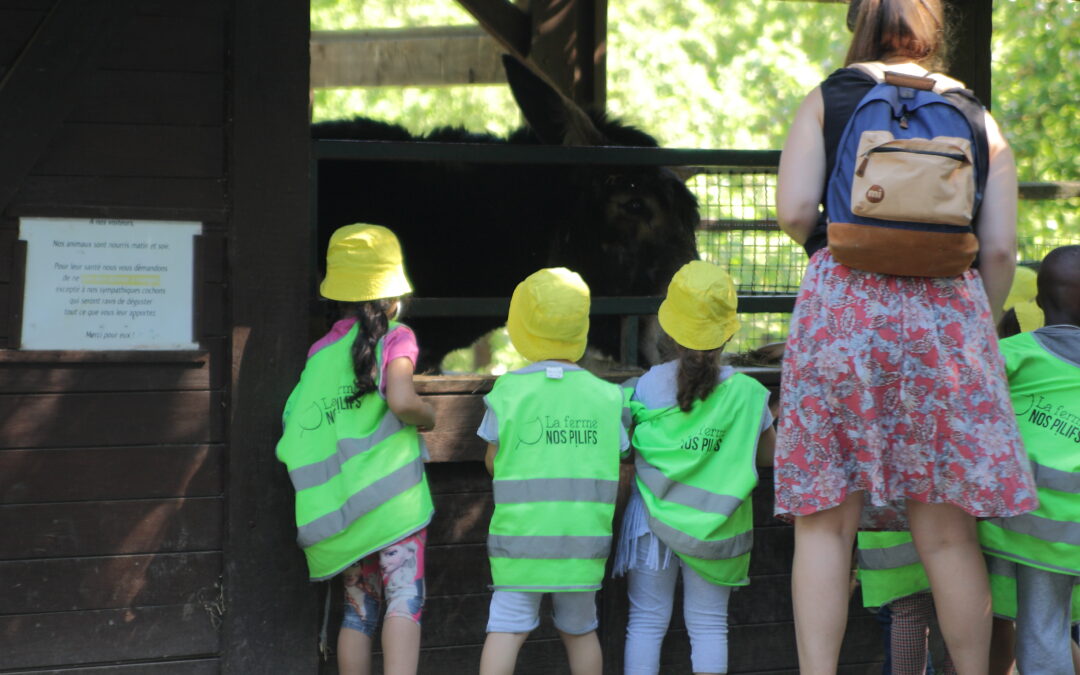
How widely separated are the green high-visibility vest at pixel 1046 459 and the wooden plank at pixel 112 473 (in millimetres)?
2447

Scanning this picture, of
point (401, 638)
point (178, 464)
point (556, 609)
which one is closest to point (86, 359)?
point (178, 464)

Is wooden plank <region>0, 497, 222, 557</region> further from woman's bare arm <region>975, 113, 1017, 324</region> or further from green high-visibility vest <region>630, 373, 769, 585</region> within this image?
woman's bare arm <region>975, 113, 1017, 324</region>

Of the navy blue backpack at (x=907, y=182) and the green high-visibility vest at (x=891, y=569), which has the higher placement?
the navy blue backpack at (x=907, y=182)

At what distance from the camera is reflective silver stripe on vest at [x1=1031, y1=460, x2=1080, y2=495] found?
3215 millimetres

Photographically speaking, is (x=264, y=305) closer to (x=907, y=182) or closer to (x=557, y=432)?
(x=557, y=432)

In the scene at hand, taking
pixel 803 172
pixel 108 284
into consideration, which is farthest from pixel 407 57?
pixel 803 172

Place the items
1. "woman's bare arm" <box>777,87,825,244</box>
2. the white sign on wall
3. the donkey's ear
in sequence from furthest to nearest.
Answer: the donkey's ear, the white sign on wall, "woman's bare arm" <box>777,87,825,244</box>

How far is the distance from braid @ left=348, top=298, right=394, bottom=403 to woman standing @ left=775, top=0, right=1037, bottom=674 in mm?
1273

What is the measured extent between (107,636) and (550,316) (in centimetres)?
176

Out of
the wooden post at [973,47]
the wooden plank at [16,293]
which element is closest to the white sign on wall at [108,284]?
the wooden plank at [16,293]

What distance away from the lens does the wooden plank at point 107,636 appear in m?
3.54

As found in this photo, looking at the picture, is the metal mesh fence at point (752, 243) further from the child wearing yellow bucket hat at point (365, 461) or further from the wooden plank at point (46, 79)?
the wooden plank at point (46, 79)

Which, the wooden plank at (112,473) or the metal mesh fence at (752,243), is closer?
the wooden plank at (112,473)

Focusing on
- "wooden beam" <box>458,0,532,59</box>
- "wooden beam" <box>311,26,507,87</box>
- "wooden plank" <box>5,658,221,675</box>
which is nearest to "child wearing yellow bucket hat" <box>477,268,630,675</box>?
"wooden plank" <box>5,658,221,675</box>
